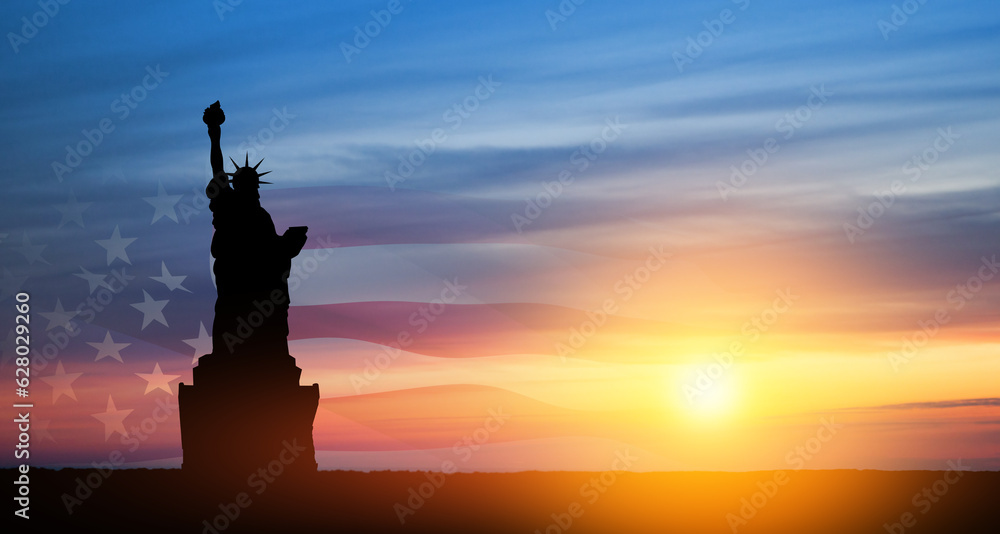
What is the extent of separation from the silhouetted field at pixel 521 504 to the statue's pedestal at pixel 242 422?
0.48 meters

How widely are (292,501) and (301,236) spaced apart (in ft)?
24.9

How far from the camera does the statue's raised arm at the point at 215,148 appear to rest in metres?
32.2

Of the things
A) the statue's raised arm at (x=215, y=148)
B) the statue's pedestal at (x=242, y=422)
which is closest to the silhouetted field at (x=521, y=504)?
the statue's pedestal at (x=242, y=422)

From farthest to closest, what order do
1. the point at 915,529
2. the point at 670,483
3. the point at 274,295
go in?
1. the point at 670,483
2. the point at 274,295
3. the point at 915,529

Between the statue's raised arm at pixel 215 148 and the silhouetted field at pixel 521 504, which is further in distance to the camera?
the statue's raised arm at pixel 215 148

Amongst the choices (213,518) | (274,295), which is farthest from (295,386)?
(213,518)

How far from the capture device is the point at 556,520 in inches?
1123

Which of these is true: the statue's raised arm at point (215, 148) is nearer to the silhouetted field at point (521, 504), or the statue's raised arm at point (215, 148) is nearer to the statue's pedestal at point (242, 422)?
the statue's pedestal at point (242, 422)

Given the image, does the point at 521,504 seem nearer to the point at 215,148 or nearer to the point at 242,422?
the point at 242,422

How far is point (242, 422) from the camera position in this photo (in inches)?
1246

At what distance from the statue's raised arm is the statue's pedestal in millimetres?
4716

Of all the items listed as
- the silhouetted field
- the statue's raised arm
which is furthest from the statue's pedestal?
the statue's raised arm

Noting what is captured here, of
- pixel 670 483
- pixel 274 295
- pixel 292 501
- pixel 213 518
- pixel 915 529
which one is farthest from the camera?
pixel 670 483

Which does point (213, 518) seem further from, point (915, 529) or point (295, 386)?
point (915, 529)
